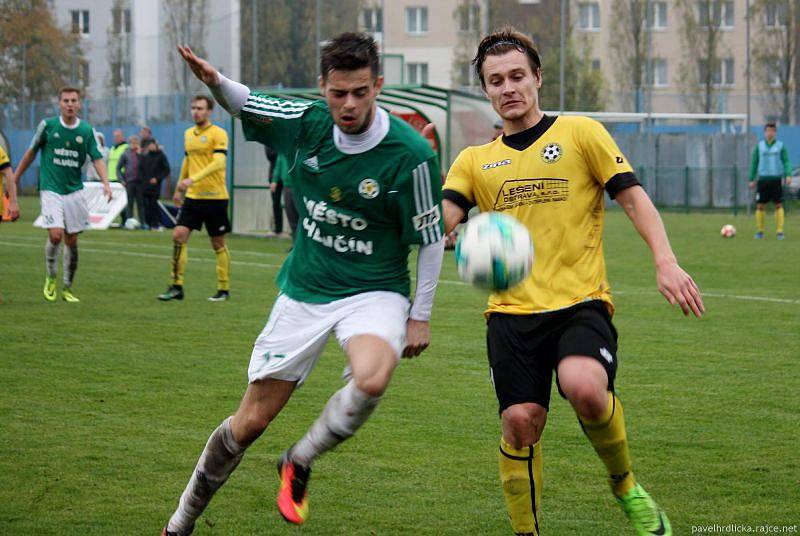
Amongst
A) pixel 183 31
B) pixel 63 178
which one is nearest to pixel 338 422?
pixel 63 178

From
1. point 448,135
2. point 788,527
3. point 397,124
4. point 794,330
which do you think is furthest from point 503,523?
point 448,135

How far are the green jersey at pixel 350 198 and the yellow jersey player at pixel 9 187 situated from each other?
25.5 ft

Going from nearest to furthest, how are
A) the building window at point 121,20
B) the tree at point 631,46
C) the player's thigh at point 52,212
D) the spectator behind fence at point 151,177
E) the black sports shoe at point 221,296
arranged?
the player's thigh at point 52,212
the black sports shoe at point 221,296
the spectator behind fence at point 151,177
the tree at point 631,46
the building window at point 121,20

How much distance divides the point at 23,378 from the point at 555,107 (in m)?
25.8

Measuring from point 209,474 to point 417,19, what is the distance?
32.9 metres

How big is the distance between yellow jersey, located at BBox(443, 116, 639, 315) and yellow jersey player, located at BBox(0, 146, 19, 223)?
8113 mm

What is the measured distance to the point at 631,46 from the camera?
34.8 meters

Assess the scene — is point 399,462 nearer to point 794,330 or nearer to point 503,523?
point 503,523

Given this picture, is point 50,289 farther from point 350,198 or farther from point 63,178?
point 350,198

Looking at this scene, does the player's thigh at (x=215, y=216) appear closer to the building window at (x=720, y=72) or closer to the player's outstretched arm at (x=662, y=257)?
the player's outstretched arm at (x=662, y=257)

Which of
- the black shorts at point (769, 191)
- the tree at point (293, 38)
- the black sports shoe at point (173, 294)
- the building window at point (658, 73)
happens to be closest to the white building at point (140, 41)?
the tree at point (293, 38)

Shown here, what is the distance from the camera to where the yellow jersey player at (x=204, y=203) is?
41.8 feet

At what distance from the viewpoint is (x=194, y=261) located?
1755 centimetres

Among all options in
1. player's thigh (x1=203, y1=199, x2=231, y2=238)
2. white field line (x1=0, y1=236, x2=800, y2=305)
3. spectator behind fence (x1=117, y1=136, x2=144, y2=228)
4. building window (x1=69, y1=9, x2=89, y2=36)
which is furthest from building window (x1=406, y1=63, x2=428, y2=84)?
player's thigh (x1=203, y1=199, x2=231, y2=238)
